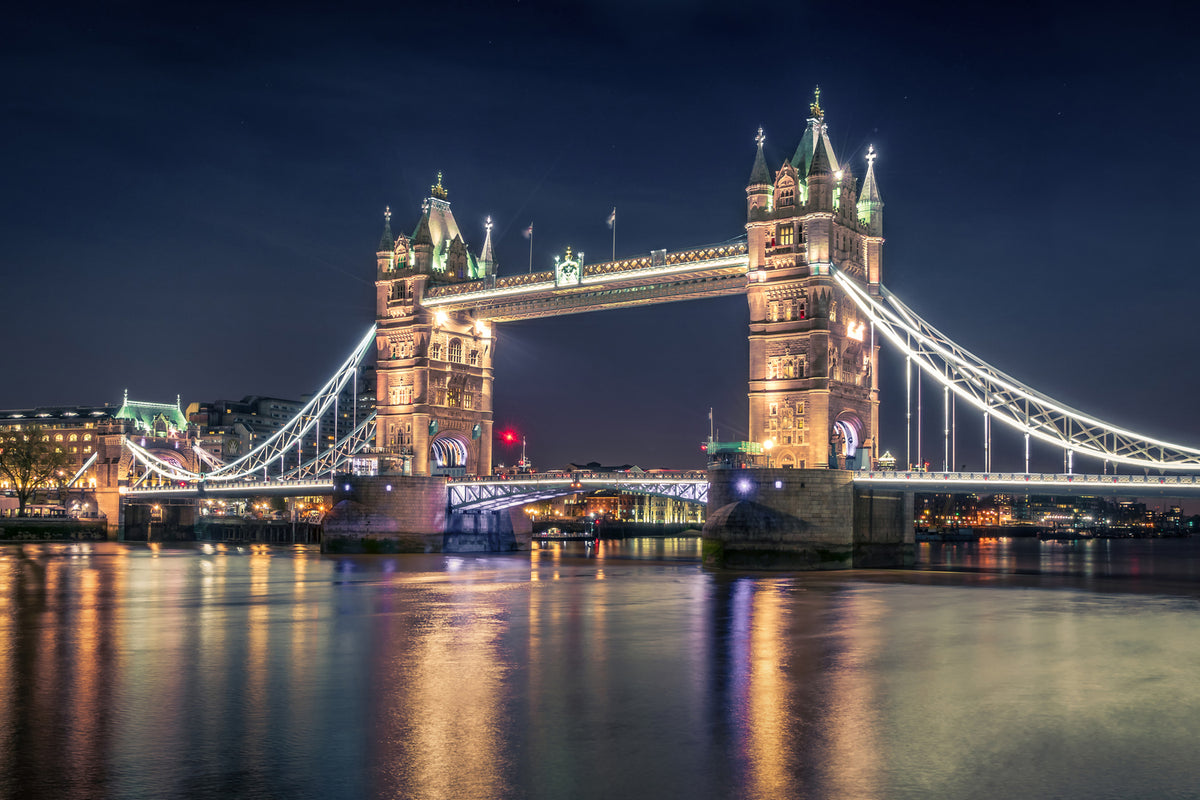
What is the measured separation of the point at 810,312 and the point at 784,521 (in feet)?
37.1

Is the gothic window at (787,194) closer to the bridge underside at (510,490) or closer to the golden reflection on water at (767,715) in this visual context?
the bridge underside at (510,490)

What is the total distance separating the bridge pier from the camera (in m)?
52.6

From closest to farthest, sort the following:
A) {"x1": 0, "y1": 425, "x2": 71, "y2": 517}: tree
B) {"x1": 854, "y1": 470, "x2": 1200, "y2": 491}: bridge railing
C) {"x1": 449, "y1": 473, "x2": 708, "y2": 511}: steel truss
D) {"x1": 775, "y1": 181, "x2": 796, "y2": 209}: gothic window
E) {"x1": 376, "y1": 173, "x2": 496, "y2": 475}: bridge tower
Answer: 1. {"x1": 854, "y1": 470, "x2": 1200, "y2": 491}: bridge railing
2. {"x1": 775, "y1": 181, "x2": 796, "y2": 209}: gothic window
3. {"x1": 449, "y1": 473, "x2": 708, "y2": 511}: steel truss
4. {"x1": 376, "y1": 173, "x2": 496, "y2": 475}: bridge tower
5. {"x1": 0, "y1": 425, "x2": 71, "y2": 517}: tree

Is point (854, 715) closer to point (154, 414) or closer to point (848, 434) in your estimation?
point (848, 434)

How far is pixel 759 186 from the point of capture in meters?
59.9

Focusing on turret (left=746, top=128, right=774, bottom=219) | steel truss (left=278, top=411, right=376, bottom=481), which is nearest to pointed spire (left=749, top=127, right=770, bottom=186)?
turret (left=746, top=128, right=774, bottom=219)

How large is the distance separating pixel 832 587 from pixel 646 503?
462ft

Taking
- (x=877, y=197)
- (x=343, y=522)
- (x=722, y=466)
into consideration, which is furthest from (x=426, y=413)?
(x=877, y=197)

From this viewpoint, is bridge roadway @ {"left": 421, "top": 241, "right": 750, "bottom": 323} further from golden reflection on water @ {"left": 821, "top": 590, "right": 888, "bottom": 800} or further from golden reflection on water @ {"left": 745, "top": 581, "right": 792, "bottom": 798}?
golden reflection on water @ {"left": 745, "top": 581, "right": 792, "bottom": 798}

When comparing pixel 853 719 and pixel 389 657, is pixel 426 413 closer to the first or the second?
pixel 389 657

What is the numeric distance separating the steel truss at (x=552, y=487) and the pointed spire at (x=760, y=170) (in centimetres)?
1601

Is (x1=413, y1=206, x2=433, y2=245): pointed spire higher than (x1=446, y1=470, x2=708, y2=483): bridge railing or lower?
higher

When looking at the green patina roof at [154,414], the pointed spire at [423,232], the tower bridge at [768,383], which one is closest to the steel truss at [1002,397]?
the tower bridge at [768,383]

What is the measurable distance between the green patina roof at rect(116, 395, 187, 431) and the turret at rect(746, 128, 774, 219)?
84.7 meters
